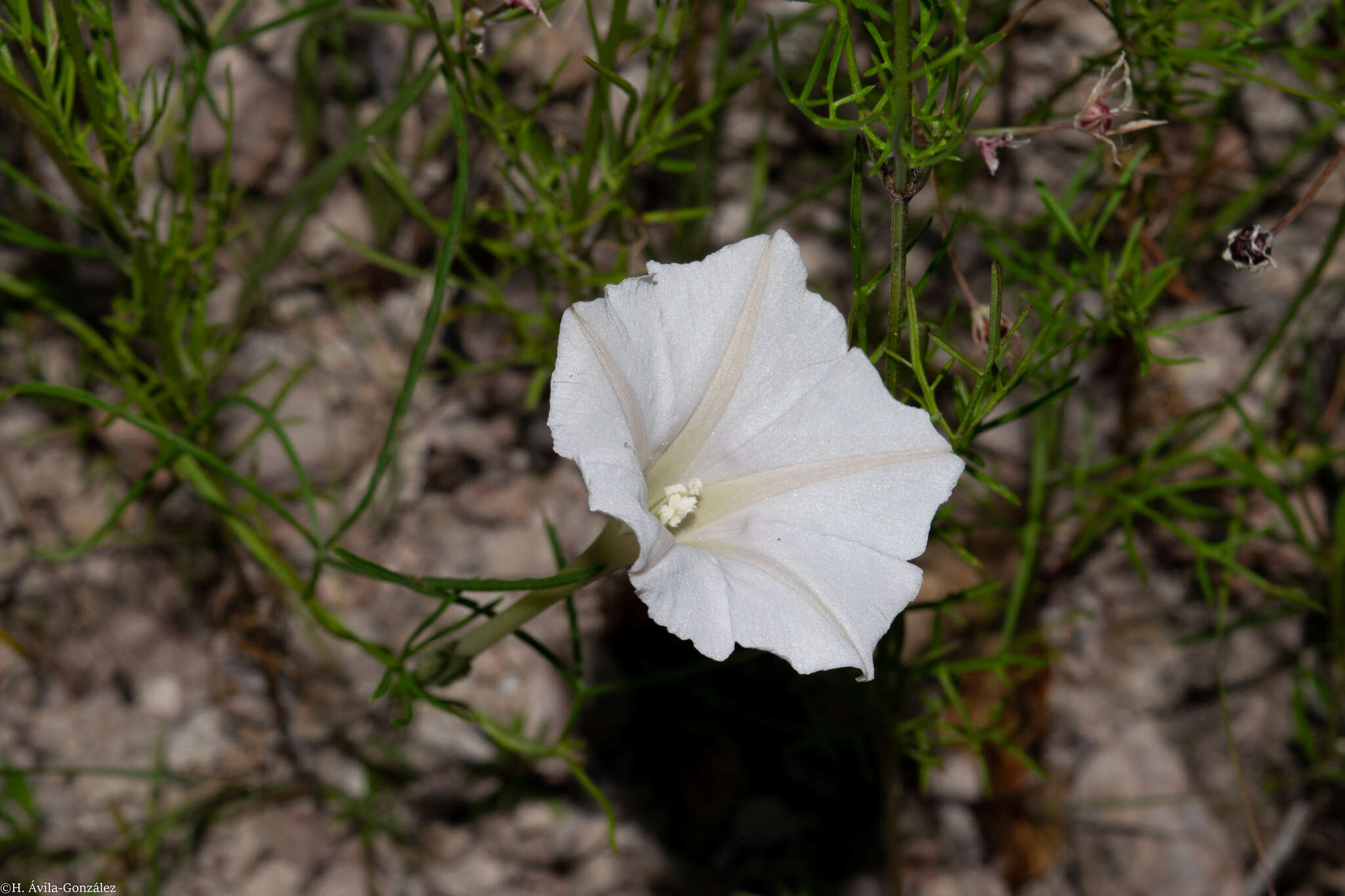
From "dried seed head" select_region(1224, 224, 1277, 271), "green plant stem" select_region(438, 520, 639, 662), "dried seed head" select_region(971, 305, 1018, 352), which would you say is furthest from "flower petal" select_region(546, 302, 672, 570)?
"dried seed head" select_region(1224, 224, 1277, 271)

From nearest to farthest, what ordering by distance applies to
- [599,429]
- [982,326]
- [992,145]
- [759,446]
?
[599,429] → [992,145] → [759,446] → [982,326]

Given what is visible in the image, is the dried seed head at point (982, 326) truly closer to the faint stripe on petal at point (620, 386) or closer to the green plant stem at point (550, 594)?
the faint stripe on petal at point (620, 386)

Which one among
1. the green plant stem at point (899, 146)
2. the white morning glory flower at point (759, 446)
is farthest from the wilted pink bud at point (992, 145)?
the white morning glory flower at point (759, 446)

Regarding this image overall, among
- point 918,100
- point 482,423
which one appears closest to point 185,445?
point 482,423

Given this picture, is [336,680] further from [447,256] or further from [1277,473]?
[1277,473]

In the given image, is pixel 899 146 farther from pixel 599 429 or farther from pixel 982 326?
pixel 599 429

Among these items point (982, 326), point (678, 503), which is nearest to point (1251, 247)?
point (982, 326)
